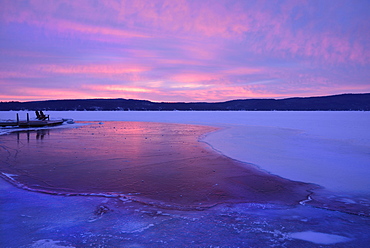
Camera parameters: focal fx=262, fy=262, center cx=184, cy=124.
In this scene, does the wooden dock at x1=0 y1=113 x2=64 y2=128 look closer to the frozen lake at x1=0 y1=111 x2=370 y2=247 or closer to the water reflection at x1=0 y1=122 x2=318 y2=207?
the water reflection at x1=0 y1=122 x2=318 y2=207

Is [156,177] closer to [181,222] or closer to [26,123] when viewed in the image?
[181,222]

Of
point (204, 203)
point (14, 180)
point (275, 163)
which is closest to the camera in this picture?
point (204, 203)

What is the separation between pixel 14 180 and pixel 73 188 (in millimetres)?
2071

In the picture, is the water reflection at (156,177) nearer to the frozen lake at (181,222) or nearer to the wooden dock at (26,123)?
the frozen lake at (181,222)

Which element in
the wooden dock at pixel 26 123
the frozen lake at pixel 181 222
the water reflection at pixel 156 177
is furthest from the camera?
the wooden dock at pixel 26 123

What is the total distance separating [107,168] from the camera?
884 cm

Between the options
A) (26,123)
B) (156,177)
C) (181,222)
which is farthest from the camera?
(26,123)

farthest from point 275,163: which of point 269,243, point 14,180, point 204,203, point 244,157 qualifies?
point 14,180

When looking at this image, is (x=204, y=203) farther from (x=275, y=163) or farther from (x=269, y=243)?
(x=275, y=163)

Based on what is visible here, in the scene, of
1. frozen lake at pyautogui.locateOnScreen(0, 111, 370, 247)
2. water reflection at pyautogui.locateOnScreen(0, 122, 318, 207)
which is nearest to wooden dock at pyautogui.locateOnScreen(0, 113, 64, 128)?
water reflection at pyautogui.locateOnScreen(0, 122, 318, 207)

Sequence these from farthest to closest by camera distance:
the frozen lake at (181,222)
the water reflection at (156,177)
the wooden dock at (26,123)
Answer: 1. the wooden dock at (26,123)
2. the water reflection at (156,177)
3. the frozen lake at (181,222)

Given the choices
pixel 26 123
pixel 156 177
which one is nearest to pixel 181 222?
pixel 156 177

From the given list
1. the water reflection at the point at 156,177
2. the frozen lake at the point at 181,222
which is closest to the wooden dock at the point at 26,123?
the water reflection at the point at 156,177

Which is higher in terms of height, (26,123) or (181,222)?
(26,123)
